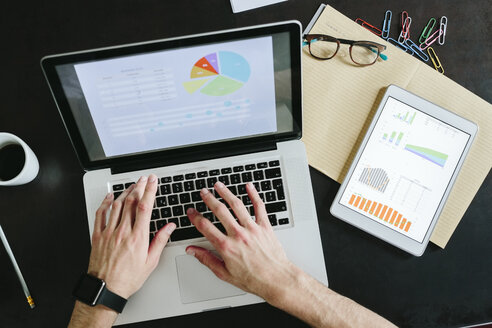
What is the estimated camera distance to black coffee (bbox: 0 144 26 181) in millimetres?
852

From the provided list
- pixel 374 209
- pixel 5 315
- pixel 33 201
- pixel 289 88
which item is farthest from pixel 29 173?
pixel 374 209

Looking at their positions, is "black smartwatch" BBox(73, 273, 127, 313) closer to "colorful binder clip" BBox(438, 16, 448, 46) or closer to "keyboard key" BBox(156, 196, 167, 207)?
"keyboard key" BBox(156, 196, 167, 207)

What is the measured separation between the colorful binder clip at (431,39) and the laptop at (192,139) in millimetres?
380

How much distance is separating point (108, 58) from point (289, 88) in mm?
345

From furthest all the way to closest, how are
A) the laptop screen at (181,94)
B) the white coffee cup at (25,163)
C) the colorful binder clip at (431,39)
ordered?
the colorful binder clip at (431,39)
the white coffee cup at (25,163)
the laptop screen at (181,94)

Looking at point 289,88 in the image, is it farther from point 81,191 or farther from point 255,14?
point 81,191

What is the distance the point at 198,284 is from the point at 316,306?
253 mm

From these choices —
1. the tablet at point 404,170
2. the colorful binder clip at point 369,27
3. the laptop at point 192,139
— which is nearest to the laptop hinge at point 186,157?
the laptop at point 192,139

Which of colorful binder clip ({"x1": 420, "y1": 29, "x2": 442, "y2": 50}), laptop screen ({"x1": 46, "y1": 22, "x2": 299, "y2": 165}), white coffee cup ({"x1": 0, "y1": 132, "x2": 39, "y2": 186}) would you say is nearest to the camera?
laptop screen ({"x1": 46, "y1": 22, "x2": 299, "y2": 165})

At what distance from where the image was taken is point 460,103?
0.90 m

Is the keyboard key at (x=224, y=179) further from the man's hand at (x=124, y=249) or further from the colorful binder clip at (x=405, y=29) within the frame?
the colorful binder clip at (x=405, y=29)

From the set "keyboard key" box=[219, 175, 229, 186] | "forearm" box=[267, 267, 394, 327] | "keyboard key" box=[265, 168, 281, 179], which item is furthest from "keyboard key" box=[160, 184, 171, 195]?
"forearm" box=[267, 267, 394, 327]

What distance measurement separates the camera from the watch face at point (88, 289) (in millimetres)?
770

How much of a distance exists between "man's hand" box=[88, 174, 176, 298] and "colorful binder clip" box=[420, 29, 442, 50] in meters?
0.71
